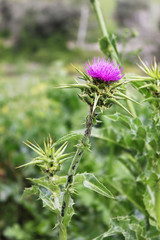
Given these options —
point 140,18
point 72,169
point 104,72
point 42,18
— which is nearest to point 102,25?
point 104,72

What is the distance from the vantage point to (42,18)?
23.3 meters

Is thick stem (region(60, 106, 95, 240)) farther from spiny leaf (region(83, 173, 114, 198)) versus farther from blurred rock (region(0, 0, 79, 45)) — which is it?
blurred rock (region(0, 0, 79, 45))

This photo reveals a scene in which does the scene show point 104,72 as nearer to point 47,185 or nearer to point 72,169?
point 72,169

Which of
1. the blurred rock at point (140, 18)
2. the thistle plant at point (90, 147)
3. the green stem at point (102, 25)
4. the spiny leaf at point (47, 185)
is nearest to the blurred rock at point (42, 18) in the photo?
the blurred rock at point (140, 18)

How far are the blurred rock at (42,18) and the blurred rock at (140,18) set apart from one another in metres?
3.73

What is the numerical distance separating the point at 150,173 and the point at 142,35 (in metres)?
18.4

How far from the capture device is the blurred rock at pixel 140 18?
60.4 ft

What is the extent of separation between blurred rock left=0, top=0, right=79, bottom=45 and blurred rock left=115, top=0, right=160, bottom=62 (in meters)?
3.73

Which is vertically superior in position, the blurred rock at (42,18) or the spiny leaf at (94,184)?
the blurred rock at (42,18)

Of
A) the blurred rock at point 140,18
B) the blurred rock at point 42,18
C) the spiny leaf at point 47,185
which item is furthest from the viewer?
the blurred rock at point 42,18

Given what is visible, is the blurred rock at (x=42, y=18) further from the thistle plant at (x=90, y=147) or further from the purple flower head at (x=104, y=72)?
the purple flower head at (x=104, y=72)

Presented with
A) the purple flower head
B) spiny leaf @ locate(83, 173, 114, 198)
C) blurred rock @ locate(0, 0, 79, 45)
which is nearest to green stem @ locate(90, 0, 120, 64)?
the purple flower head

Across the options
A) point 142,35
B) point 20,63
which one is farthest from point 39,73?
point 142,35

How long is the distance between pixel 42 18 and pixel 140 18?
7.05 metres
